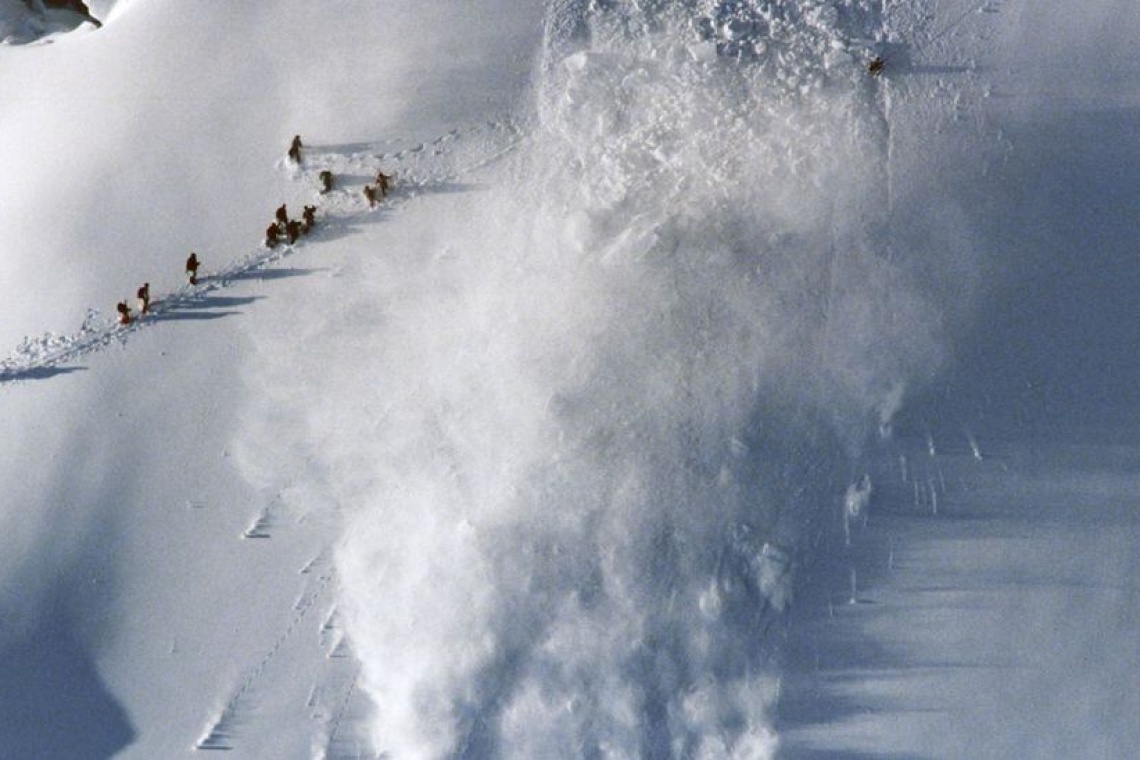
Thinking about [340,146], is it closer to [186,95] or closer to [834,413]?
[186,95]

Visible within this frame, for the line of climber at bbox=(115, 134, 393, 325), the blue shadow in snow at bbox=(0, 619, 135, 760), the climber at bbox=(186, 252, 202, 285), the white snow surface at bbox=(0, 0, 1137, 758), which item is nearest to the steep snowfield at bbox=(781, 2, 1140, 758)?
the white snow surface at bbox=(0, 0, 1137, 758)

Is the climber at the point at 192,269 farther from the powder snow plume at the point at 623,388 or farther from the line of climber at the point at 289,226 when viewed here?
the powder snow plume at the point at 623,388

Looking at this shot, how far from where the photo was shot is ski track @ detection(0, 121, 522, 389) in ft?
48.3

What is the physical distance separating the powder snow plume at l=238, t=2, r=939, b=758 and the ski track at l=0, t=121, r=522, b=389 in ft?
1.67

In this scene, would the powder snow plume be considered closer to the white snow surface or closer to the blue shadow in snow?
the white snow surface

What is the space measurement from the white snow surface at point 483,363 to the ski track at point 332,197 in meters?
0.05

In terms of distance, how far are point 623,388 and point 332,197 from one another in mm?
5876

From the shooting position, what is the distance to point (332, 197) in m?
15.0

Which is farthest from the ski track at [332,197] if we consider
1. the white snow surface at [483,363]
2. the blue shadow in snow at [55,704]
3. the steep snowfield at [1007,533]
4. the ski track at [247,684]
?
the steep snowfield at [1007,533]

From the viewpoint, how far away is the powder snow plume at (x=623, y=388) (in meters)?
13.6

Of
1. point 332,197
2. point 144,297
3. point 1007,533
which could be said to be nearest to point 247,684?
point 144,297

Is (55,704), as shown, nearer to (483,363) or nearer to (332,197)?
(483,363)

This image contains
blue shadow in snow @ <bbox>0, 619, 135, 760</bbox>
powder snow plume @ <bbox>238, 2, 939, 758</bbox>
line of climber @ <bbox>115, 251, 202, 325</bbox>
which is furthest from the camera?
line of climber @ <bbox>115, 251, 202, 325</bbox>

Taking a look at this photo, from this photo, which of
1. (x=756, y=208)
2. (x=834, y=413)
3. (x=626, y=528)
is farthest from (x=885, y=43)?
(x=626, y=528)
